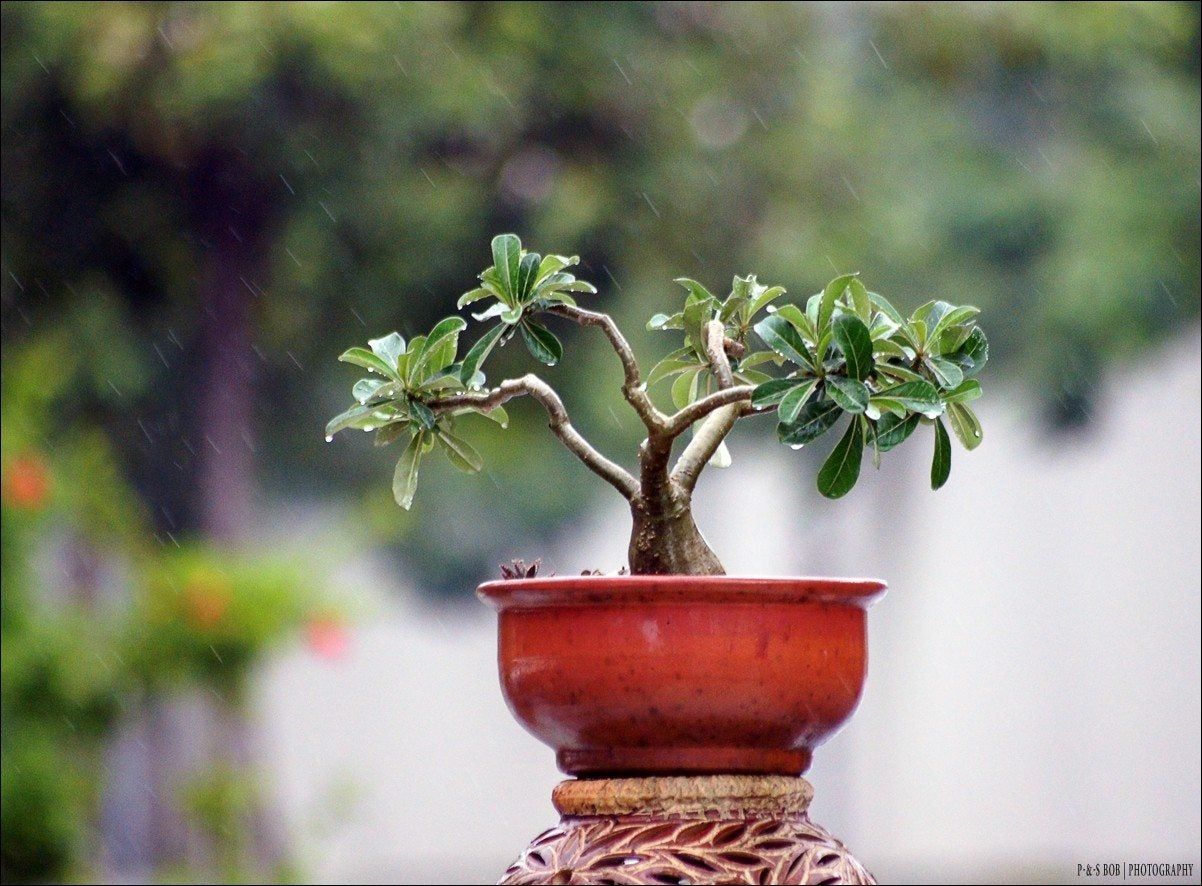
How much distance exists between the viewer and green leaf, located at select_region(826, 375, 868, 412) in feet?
3.10

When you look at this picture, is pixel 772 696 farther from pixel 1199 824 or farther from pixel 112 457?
pixel 1199 824

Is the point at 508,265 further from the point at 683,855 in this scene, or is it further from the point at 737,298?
the point at 683,855

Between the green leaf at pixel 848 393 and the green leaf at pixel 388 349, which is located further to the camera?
the green leaf at pixel 388 349

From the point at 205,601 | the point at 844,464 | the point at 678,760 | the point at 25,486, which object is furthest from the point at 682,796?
the point at 205,601

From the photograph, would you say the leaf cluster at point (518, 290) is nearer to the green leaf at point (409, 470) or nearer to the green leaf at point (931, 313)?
the green leaf at point (409, 470)

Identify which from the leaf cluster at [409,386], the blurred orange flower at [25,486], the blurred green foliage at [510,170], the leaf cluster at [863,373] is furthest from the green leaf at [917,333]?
the blurred green foliage at [510,170]

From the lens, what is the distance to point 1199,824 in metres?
7.06

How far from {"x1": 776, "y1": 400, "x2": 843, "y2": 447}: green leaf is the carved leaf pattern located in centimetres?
26

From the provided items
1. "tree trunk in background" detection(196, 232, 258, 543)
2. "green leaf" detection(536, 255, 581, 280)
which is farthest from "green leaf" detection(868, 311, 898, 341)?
"tree trunk in background" detection(196, 232, 258, 543)

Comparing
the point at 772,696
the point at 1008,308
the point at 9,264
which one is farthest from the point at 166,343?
the point at 772,696

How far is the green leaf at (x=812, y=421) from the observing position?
0.97 m

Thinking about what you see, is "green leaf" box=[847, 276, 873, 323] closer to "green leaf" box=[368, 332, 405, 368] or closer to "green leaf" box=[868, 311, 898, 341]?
"green leaf" box=[868, 311, 898, 341]

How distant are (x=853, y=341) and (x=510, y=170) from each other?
4.59 m

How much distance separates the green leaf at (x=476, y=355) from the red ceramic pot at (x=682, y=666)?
16cm
